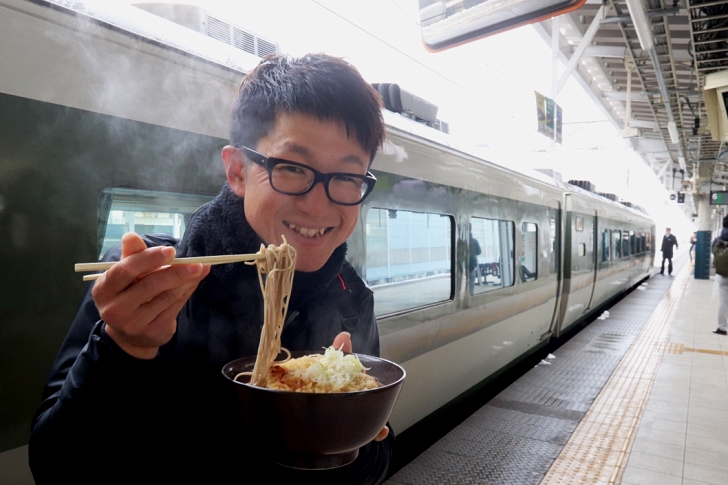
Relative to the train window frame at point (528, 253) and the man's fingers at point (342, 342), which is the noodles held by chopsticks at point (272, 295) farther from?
the train window frame at point (528, 253)

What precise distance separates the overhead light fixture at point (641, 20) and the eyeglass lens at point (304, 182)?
523 centimetres

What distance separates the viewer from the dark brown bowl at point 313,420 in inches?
36.7

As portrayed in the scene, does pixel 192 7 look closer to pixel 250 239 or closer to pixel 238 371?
pixel 250 239

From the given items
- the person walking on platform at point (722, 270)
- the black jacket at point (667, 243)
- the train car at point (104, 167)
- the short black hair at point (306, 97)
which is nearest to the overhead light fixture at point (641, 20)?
the train car at point (104, 167)

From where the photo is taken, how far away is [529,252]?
6.07 m

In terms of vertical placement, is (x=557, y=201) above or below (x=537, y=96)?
below

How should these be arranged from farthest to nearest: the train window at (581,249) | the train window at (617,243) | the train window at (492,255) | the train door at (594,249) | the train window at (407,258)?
1. the train window at (617,243)
2. the train door at (594,249)
3. the train window at (581,249)
4. the train window at (492,255)
5. the train window at (407,258)

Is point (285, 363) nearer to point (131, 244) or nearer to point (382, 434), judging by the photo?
point (382, 434)

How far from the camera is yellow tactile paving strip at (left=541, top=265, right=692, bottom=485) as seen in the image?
3570mm

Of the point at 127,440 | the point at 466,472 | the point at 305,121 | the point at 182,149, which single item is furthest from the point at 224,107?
the point at 466,472

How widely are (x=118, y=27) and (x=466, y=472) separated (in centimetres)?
327

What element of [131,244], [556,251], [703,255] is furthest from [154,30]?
[703,255]

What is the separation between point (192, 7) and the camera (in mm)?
2260

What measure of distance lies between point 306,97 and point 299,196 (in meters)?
0.23
